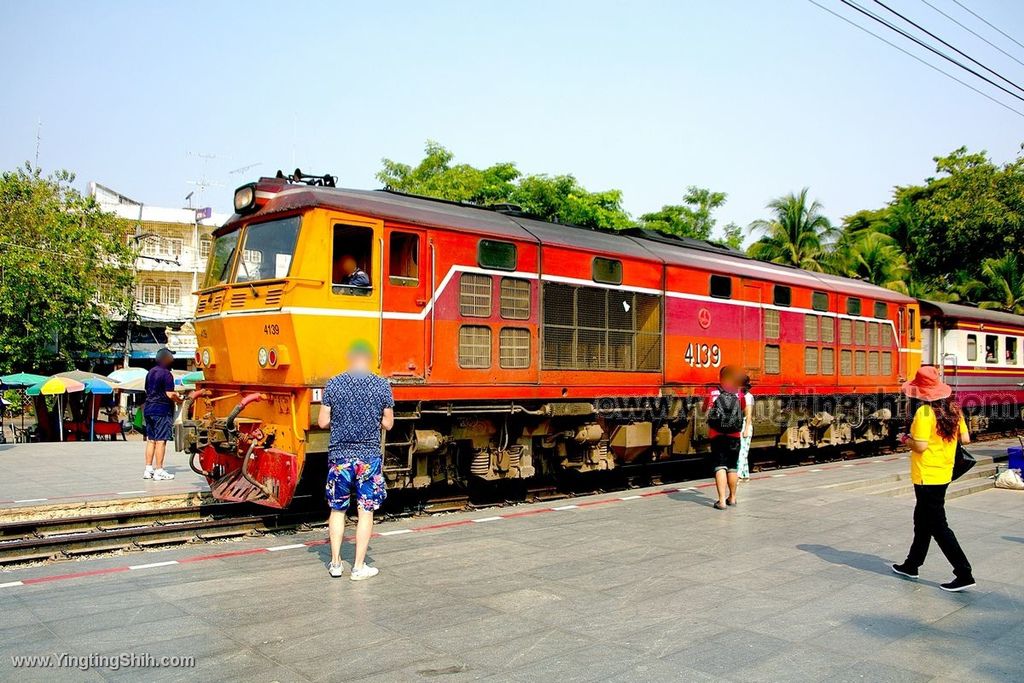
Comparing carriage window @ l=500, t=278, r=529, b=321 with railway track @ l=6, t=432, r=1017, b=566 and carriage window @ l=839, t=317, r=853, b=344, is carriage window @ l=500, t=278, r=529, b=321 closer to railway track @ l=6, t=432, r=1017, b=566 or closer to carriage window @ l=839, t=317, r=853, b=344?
railway track @ l=6, t=432, r=1017, b=566

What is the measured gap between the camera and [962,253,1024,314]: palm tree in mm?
34094

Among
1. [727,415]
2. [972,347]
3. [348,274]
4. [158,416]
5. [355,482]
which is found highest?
[348,274]

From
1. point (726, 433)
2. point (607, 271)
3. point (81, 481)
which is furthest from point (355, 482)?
point (81, 481)

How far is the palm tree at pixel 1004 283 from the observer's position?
34094mm

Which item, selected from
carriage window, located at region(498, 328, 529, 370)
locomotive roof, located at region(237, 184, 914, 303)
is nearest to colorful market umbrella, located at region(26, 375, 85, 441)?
locomotive roof, located at region(237, 184, 914, 303)

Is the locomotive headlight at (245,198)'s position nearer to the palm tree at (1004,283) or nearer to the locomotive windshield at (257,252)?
the locomotive windshield at (257,252)

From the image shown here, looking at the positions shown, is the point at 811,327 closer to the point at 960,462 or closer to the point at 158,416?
the point at 960,462

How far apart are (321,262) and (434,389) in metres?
2.00

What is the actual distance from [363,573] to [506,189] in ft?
94.1

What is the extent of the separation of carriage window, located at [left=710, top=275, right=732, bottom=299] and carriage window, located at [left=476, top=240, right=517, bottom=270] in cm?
467

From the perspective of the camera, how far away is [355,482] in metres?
6.74

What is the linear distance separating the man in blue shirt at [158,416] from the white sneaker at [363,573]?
23.7 ft

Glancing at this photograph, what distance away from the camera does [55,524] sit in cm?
865

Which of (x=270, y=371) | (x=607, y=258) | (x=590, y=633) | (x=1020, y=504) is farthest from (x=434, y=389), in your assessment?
(x=1020, y=504)
